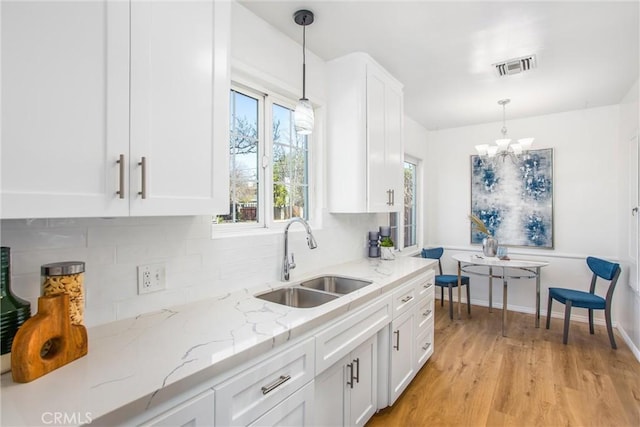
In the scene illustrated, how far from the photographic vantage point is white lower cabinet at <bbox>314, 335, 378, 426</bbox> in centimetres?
155

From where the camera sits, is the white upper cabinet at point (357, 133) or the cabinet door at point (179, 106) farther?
the white upper cabinet at point (357, 133)

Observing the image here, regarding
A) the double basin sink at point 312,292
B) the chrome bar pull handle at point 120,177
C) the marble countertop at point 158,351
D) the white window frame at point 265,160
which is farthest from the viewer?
the white window frame at point 265,160

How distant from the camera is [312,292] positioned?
1.88m

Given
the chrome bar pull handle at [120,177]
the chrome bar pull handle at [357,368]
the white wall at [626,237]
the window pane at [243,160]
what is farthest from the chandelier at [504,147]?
the chrome bar pull handle at [120,177]

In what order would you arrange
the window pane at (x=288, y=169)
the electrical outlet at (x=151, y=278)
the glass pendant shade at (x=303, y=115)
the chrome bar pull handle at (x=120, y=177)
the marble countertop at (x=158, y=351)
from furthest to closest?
1. the window pane at (x=288, y=169)
2. the glass pendant shade at (x=303, y=115)
3. the electrical outlet at (x=151, y=278)
4. the chrome bar pull handle at (x=120, y=177)
5. the marble countertop at (x=158, y=351)

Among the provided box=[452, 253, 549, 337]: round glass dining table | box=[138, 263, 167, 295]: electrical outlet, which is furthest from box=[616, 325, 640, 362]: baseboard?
box=[138, 263, 167, 295]: electrical outlet

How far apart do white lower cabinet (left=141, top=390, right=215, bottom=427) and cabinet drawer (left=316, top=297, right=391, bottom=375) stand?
1.73 feet

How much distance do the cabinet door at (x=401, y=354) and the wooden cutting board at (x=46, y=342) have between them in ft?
5.37

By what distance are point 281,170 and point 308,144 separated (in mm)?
388

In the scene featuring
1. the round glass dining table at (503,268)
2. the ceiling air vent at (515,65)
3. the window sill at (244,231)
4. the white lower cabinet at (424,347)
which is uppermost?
the ceiling air vent at (515,65)

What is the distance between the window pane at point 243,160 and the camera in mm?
1906

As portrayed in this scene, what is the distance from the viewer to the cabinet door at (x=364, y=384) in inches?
69.4

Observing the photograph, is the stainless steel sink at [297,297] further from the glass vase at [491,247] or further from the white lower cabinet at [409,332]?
the glass vase at [491,247]

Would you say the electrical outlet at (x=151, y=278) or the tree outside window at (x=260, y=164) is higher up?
the tree outside window at (x=260, y=164)
